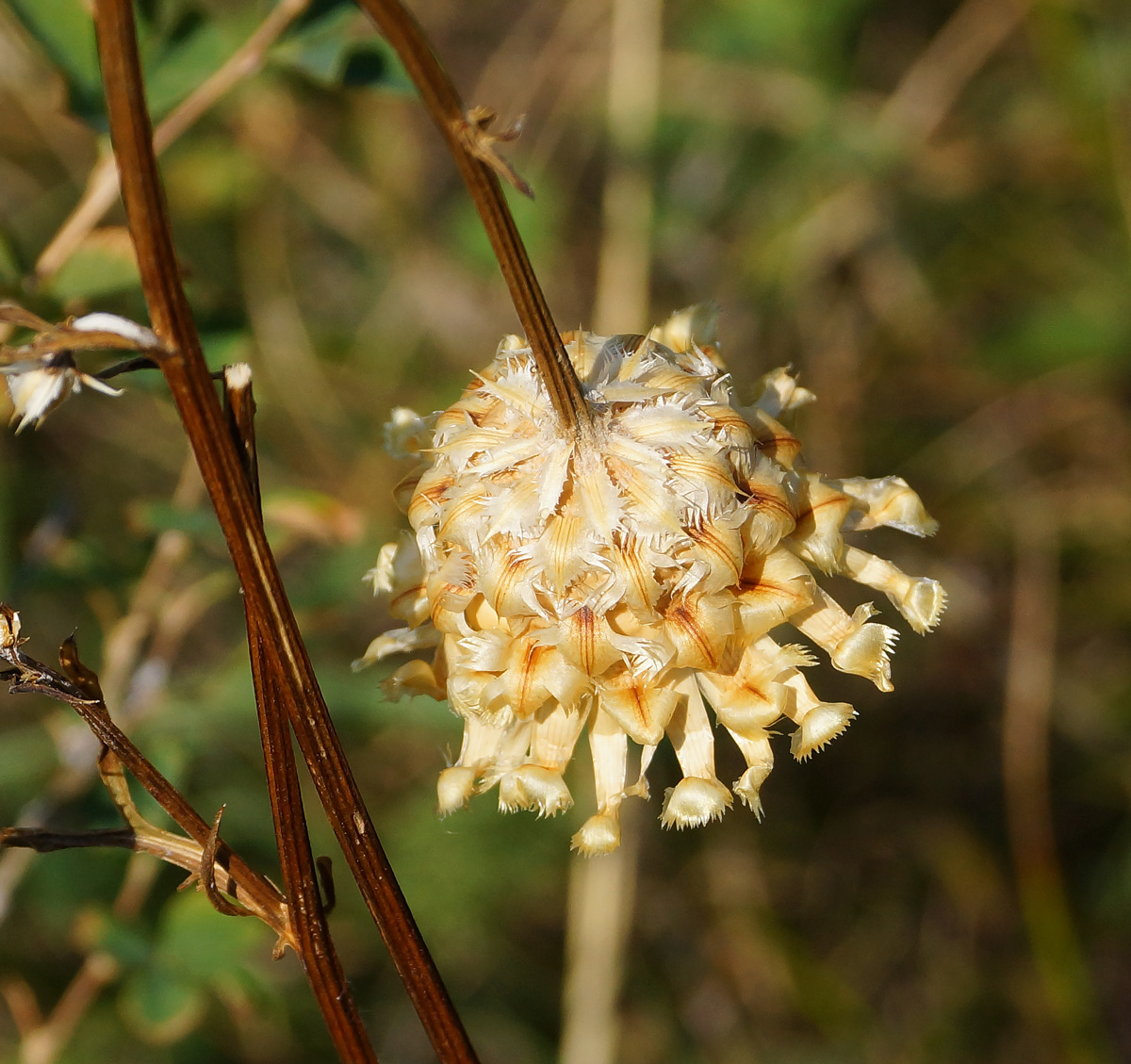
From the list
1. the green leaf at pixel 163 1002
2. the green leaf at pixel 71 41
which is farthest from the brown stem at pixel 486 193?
the green leaf at pixel 163 1002

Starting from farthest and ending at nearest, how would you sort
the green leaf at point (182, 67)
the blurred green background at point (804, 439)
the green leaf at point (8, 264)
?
the blurred green background at point (804, 439)
the green leaf at point (182, 67)
the green leaf at point (8, 264)

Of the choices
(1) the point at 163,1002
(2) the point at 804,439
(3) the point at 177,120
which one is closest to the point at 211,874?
(1) the point at 163,1002

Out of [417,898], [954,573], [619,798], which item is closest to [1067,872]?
[954,573]

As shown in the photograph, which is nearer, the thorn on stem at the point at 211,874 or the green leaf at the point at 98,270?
the thorn on stem at the point at 211,874

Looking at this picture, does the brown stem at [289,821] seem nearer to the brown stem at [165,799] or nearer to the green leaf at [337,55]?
the brown stem at [165,799]

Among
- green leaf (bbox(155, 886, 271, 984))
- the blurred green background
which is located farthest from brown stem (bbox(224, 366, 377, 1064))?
the blurred green background

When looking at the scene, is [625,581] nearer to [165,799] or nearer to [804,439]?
[165,799]
